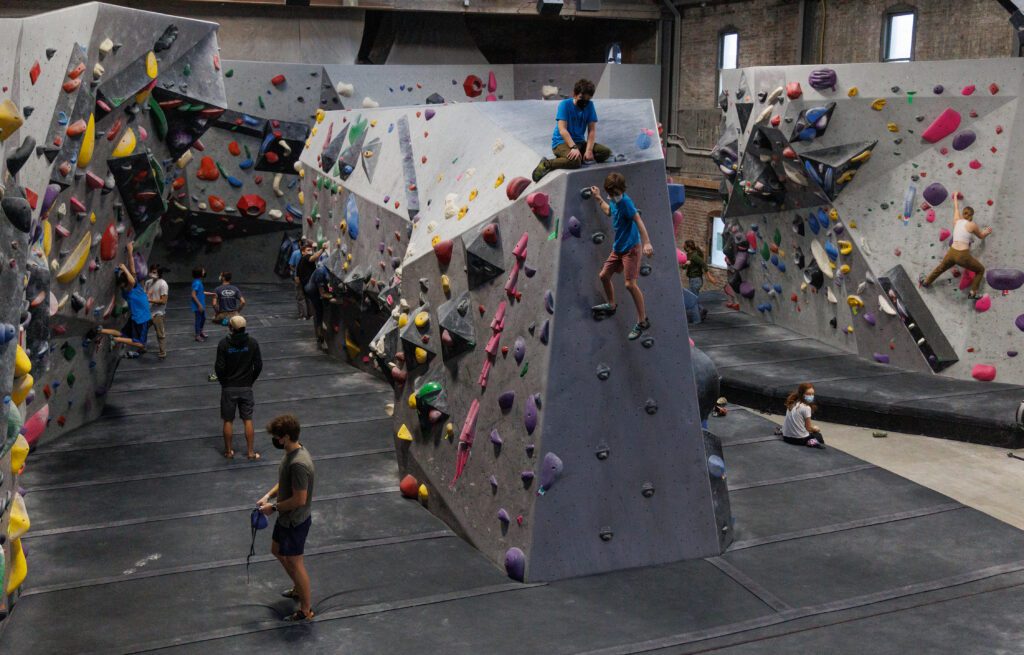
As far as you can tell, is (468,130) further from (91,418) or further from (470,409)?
(91,418)

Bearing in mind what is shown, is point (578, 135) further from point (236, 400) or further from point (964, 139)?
point (964, 139)

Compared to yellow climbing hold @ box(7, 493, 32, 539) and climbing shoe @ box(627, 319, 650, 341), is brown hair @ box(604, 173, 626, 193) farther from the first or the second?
yellow climbing hold @ box(7, 493, 32, 539)

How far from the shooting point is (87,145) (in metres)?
9.05

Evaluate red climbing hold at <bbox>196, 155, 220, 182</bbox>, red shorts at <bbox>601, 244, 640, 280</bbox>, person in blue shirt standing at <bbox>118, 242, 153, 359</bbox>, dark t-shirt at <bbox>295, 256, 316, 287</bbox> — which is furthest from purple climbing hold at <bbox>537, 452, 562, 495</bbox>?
red climbing hold at <bbox>196, 155, 220, 182</bbox>

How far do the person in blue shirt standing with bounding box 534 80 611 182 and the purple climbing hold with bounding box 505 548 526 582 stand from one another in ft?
7.99

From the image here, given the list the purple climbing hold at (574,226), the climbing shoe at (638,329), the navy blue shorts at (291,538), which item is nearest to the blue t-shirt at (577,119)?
the purple climbing hold at (574,226)

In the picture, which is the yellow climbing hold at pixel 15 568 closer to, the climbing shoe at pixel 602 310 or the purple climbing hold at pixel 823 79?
the climbing shoe at pixel 602 310

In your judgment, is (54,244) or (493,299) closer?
(493,299)

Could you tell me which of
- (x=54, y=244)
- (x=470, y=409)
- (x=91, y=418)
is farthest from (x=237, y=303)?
(x=470, y=409)

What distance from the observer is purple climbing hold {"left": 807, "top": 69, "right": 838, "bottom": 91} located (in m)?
12.4

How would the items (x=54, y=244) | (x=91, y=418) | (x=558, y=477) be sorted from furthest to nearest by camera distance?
(x=91, y=418) → (x=54, y=244) → (x=558, y=477)

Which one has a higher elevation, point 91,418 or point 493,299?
point 493,299

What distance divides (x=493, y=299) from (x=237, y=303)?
22.4 ft

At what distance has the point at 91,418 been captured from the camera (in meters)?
10.6
